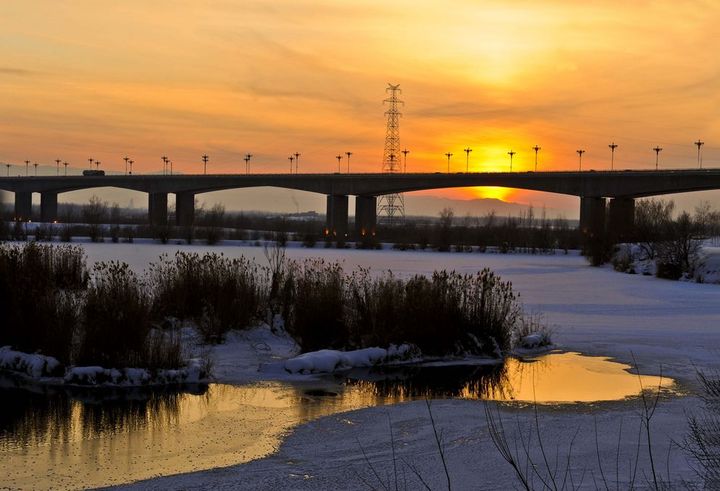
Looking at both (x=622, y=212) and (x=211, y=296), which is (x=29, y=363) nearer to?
(x=211, y=296)

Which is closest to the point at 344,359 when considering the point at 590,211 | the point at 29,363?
the point at 29,363

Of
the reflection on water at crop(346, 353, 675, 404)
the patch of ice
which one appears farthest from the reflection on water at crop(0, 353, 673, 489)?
the patch of ice

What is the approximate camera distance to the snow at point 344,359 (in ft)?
46.7

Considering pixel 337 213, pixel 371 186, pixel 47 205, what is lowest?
pixel 337 213

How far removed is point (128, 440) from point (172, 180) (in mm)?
96176

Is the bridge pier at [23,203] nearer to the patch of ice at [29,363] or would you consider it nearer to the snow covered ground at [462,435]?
the snow covered ground at [462,435]

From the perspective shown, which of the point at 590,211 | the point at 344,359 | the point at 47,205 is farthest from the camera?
the point at 47,205

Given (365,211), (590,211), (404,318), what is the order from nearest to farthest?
(404,318) → (590,211) → (365,211)

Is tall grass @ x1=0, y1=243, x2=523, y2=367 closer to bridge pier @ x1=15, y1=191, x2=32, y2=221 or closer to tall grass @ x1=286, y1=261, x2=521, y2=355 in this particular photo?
tall grass @ x1=286, y1=261, x2=521, y2=355

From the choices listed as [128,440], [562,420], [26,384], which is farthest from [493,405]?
[26,384]

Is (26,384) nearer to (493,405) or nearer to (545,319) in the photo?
(493,405)

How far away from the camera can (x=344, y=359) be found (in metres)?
15.0

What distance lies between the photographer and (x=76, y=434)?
985 centimetres

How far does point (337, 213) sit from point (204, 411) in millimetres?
81614
